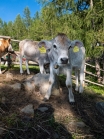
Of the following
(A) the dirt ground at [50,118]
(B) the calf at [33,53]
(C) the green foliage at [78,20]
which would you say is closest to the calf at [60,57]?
(A) the dirt ground at [50,118]

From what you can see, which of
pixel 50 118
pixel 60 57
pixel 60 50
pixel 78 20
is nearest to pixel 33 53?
pixel 60 50

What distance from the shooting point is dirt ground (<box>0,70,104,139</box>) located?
431 cm

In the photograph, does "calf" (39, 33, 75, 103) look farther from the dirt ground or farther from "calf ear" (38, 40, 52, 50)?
the dirt ground

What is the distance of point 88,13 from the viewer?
13656mm

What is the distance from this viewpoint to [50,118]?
16.1 feet

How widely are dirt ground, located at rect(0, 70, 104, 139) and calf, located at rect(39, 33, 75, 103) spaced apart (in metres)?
0.39

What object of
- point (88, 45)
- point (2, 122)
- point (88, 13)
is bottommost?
point (2, 122)

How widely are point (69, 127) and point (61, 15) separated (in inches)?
443

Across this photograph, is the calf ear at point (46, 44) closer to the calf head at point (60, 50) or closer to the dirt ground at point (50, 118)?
the calf head at point (60, 50)

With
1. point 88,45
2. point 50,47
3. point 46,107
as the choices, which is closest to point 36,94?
point 46,107

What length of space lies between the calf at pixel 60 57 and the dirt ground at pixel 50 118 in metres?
0.39

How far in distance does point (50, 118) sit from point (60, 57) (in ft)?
4.70

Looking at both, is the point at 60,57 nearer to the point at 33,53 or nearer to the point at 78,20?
the point at 33,53

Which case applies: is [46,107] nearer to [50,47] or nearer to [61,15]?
[50,47]
